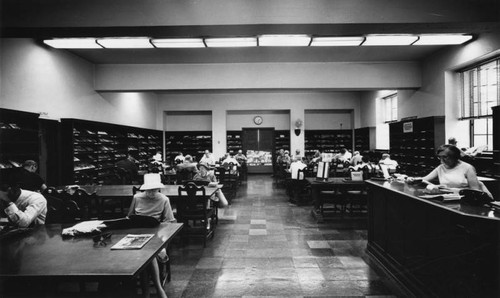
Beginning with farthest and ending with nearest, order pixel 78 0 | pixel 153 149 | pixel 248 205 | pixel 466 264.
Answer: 1. pixel 153 149
2. pixel 248 205
3. pixel 78 0
4. pixel 466 264

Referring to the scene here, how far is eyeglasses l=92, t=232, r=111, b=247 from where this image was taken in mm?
2566

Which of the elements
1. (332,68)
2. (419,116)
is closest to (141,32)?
(332,68)

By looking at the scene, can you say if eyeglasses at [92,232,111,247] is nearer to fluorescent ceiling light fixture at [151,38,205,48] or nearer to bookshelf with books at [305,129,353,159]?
fluorescent ceiling light fixture at [151,38,205,48]

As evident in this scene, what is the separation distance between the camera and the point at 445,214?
2.74m

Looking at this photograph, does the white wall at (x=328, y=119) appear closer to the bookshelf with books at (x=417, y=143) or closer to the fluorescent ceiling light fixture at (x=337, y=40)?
the bookshelf with books at (x=417, y=143)

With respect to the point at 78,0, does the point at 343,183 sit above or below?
below

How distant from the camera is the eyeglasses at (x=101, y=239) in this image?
2566 mm

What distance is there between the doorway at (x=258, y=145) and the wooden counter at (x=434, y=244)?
42.2 ft

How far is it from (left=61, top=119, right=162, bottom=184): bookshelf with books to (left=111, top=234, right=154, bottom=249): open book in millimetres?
5273

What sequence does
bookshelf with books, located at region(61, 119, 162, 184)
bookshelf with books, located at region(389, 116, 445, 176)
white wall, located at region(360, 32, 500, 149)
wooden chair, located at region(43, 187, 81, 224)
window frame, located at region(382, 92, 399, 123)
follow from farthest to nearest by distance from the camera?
window frame, located at region(382, 92, 399, 123)
bookshelf with books, located at region(389, 116, 445, 176)
bookshelf with books, located at region(61, 119, 162, 184)
white wall, located at region(360, 32, 500, 149)
wooden chair, located at region(43, 187, 81, 224)

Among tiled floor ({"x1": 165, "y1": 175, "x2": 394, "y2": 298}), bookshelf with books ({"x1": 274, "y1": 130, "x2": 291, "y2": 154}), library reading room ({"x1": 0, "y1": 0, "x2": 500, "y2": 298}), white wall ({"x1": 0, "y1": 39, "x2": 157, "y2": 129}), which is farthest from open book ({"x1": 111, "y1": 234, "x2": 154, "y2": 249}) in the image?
bookshelf with books ({"x1": 274, "y1": 130, "x2": 291, "y2": 154})

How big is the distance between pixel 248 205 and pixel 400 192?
5.28 m

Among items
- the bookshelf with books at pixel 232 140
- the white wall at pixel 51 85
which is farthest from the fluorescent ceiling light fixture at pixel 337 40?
the bookshelf with books at pixel 232 140

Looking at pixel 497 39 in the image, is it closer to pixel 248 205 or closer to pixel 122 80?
pixel 248 205
